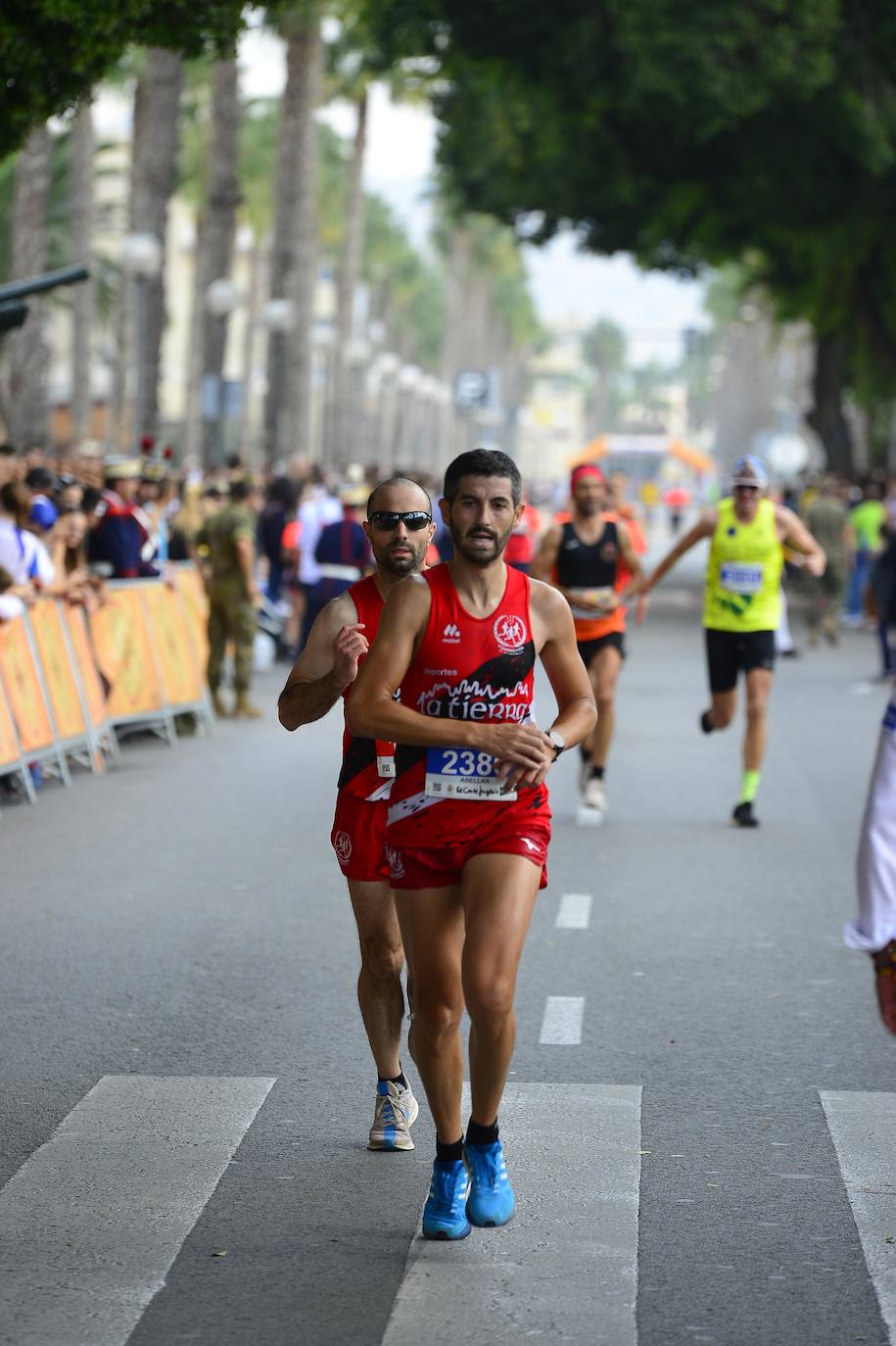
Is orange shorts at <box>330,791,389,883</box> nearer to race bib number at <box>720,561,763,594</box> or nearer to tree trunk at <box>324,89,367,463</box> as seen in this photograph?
race bib number at <box>720,561,763,594</box>

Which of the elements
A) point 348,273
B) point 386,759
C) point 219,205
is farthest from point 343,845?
point 348,273

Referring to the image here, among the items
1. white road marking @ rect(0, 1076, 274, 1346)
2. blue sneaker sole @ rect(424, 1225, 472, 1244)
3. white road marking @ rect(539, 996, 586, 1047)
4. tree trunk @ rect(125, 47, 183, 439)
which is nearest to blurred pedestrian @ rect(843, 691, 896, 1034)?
blue sneaker sole @ rect(424, 1225, 472, 1244)

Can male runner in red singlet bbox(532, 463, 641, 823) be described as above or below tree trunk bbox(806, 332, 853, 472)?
below

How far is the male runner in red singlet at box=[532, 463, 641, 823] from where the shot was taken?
12.7 m

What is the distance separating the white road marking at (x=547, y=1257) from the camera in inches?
190

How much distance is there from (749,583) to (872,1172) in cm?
683

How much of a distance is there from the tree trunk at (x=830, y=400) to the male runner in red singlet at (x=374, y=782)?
37.3 m

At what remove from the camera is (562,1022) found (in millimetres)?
7797

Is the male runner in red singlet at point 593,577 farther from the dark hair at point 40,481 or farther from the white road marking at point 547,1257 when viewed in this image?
the white road marking at point 547,1257

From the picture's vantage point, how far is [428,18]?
30.7m

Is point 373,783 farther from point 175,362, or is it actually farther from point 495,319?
point 495,319

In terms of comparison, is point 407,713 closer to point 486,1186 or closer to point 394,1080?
point 486,1186

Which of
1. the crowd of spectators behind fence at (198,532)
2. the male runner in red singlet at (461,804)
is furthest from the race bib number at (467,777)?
the crowd of spectators behind fence at (198,532)

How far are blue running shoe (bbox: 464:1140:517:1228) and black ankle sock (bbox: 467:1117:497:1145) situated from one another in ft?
0.05
